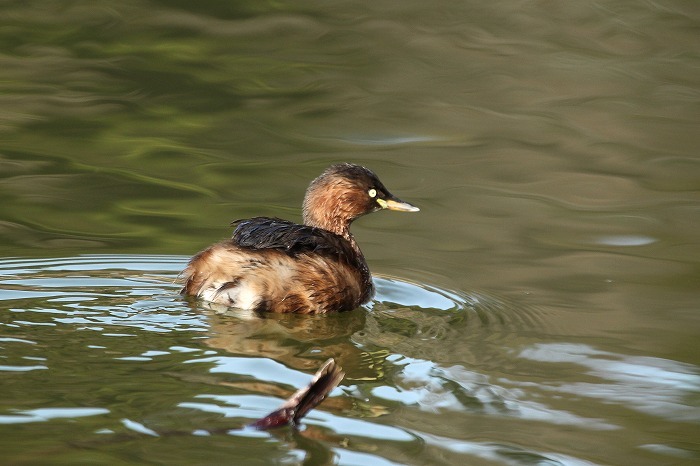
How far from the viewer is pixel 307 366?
6133 mm

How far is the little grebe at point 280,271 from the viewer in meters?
7.05

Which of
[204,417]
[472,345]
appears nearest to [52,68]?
[472,345]

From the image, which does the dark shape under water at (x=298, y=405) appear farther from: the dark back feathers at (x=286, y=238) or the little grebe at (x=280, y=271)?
the dark back feathers at (x=286, y=238)

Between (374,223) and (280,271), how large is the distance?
2.34 metres

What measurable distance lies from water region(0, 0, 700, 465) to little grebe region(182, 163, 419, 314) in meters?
0.16

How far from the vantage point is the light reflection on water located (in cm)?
529

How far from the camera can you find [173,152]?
1034 centimetres

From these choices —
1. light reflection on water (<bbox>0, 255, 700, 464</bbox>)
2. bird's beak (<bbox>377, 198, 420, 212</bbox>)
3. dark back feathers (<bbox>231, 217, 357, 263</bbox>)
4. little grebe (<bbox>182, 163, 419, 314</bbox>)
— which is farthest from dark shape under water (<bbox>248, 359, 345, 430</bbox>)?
bird's beak (<bbox>377, 198, 420, 212</bbox>)

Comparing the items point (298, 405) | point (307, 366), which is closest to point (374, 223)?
point (307, 366)

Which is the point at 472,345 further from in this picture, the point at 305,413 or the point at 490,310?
the point at 305,413

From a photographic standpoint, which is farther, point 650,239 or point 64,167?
point 64,167

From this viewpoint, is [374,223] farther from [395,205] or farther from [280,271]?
[280,271]

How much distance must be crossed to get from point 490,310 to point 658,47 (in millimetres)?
6793

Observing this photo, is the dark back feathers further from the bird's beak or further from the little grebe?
the bird's beak
